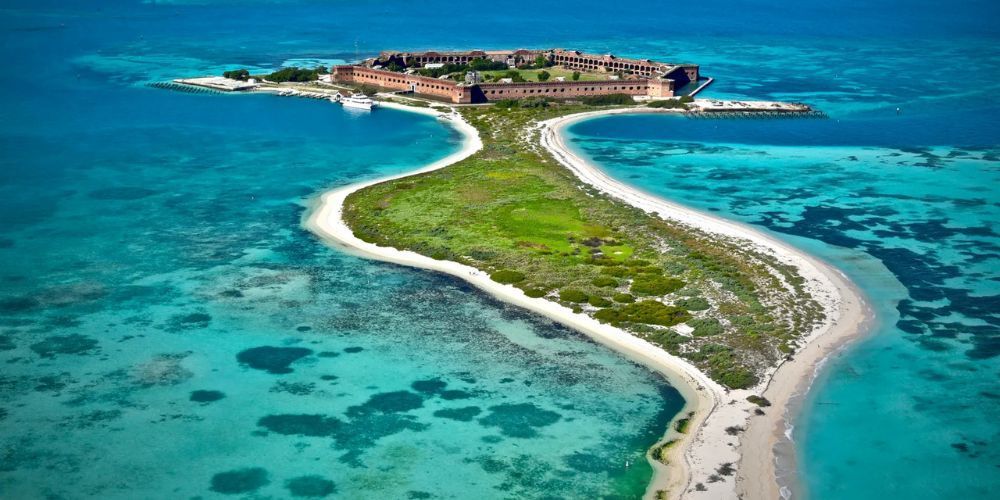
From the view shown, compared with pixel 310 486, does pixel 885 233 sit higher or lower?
higher

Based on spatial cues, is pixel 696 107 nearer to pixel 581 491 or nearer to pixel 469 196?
pixel 469 196

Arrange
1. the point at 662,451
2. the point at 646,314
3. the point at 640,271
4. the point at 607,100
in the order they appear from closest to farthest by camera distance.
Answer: the point at 662,451 < the point at 646,314 < the point at 640,271 < the point at 607,100

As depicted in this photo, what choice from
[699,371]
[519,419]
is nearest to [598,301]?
[699,371]

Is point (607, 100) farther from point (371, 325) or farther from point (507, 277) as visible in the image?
point (371, 325)

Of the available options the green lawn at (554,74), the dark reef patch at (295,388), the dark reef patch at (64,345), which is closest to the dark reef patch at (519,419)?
the dark reef patch at (295,388)

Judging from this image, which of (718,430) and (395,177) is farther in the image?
(395,177)

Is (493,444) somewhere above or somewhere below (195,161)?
below

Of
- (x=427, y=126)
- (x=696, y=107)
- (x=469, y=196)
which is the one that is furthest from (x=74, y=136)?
(x=696, y=107)

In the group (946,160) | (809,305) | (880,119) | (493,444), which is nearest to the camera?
(493,444)
